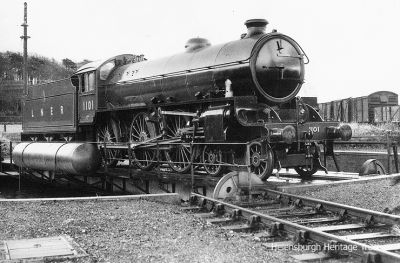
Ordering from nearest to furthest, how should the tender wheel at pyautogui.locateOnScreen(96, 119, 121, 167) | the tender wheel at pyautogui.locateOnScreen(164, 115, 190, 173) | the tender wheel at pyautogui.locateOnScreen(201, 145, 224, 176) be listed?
the tender wheel at pyautogui.locateOnScreen(201, 145, 224, 176)
the tender wheel at pyautogui.locateOnScreen(164, 115, 190, 173)
the tender wheel at pyautogui.locateOnScreen(96, 119, 121, 167)

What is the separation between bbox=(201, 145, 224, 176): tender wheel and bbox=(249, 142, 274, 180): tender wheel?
0.70 metres

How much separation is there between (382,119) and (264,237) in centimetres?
2382

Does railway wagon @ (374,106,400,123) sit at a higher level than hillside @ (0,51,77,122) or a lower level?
lower

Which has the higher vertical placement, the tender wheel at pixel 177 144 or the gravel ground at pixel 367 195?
the tender wheel at pixel 177 144

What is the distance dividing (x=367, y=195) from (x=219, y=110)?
3185 mm

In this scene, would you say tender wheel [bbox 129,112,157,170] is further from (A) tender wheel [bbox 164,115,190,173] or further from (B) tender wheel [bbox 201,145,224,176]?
(B) tender wheel [bbox 201,145,224,176]

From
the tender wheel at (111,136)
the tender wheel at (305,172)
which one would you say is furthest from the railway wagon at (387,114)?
the tender wheel at (111,136)

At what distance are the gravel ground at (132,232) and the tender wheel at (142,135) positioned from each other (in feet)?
11.5

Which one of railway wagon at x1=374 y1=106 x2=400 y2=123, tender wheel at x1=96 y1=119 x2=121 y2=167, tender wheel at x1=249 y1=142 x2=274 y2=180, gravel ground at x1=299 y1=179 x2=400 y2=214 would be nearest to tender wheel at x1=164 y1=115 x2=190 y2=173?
tender wheel at x1=249 y1=142 x2=274 y2=180

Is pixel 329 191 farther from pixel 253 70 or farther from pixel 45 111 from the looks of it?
pixel 45 111

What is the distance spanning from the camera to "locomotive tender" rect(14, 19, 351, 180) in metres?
9.36

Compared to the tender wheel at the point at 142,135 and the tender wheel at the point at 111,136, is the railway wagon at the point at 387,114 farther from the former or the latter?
the tender wheel at the point at 142,135

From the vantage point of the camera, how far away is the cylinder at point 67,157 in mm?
12422

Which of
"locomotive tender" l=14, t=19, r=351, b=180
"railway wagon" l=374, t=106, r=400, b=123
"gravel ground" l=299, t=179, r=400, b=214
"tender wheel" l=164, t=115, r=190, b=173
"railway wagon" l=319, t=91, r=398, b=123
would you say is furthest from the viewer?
"railway wagon" l=319, t=91, r=398, b=123
